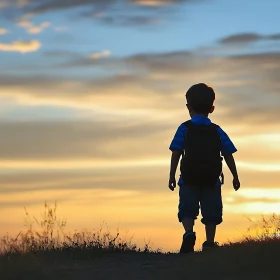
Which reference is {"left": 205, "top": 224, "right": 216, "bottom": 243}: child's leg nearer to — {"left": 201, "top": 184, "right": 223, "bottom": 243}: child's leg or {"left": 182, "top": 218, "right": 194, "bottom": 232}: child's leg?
{"left": 201, "top": 184, "right": 223, "bottom": 243}: child's leg

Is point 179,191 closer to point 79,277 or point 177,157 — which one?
point 177,157

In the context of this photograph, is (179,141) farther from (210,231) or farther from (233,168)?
(210,231)

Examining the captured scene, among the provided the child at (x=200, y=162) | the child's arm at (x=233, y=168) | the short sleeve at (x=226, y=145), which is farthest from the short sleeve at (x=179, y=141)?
the child's arm at (x=233, y=168)

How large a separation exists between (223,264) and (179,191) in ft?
9.31

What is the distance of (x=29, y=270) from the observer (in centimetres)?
788

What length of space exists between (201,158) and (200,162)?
0.06 m

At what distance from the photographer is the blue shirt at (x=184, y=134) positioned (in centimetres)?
1013

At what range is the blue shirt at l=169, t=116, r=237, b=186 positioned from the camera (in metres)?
10.1

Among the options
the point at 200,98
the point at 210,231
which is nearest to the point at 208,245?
the point at 210,231

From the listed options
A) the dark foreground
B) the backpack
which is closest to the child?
the backpack

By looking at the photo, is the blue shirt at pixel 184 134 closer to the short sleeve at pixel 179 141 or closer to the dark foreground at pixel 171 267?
the short sleeve at pixel 179 141

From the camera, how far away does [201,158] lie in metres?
9.97

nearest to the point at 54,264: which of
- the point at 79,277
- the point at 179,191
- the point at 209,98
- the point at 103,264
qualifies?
the point at 103,264

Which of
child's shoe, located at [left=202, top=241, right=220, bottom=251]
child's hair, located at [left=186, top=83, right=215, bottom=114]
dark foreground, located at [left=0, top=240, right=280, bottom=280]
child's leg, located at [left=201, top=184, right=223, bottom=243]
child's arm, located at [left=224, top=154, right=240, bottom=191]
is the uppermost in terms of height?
child's hair, located at [left=186, top=83, right=215, bottom=114]
